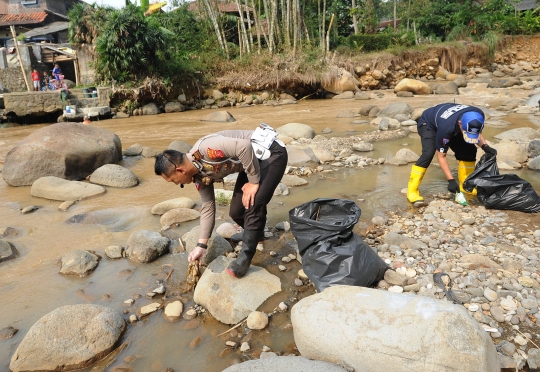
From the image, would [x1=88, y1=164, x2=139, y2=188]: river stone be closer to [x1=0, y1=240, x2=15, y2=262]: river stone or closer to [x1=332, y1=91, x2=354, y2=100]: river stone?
[x1=0, y1=240, x2=15, y2=262]: river stone

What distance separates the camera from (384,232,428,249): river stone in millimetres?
3553

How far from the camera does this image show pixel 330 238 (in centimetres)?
286

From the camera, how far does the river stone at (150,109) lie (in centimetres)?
1548

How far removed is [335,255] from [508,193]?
2.44 metres

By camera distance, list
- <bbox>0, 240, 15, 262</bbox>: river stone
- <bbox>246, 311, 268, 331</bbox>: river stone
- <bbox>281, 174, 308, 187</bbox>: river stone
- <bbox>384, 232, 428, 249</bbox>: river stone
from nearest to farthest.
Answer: <bbox>246, 311, 268, 331</bbox>: river stone → <bbox>384, 232, 428, 249</bbox>: river stone → <bbox>0, 240, 15, 262</bbox>: river stone → <bbox>281, 174, 308, 187</bbox>: river stone

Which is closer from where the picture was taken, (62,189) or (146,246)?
(146,246)

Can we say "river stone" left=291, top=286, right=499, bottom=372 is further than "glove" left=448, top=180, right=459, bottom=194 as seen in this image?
No

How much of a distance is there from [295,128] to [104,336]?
23.7 ft

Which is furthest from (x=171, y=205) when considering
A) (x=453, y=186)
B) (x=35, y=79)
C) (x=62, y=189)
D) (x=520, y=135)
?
(x=35, y=79)

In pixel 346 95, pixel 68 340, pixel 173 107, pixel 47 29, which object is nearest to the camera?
pixel 68 340

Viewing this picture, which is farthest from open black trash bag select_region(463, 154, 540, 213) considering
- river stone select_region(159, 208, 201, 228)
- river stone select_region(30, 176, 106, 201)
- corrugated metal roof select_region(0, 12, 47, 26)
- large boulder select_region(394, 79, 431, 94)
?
corrugated metal roof select_region(0, 12, 47, 26)

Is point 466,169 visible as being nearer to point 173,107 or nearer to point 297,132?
point 297,132

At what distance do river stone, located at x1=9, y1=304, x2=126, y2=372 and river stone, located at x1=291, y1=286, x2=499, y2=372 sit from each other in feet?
4.10

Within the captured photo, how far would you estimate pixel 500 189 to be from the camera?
4203 millimetres
